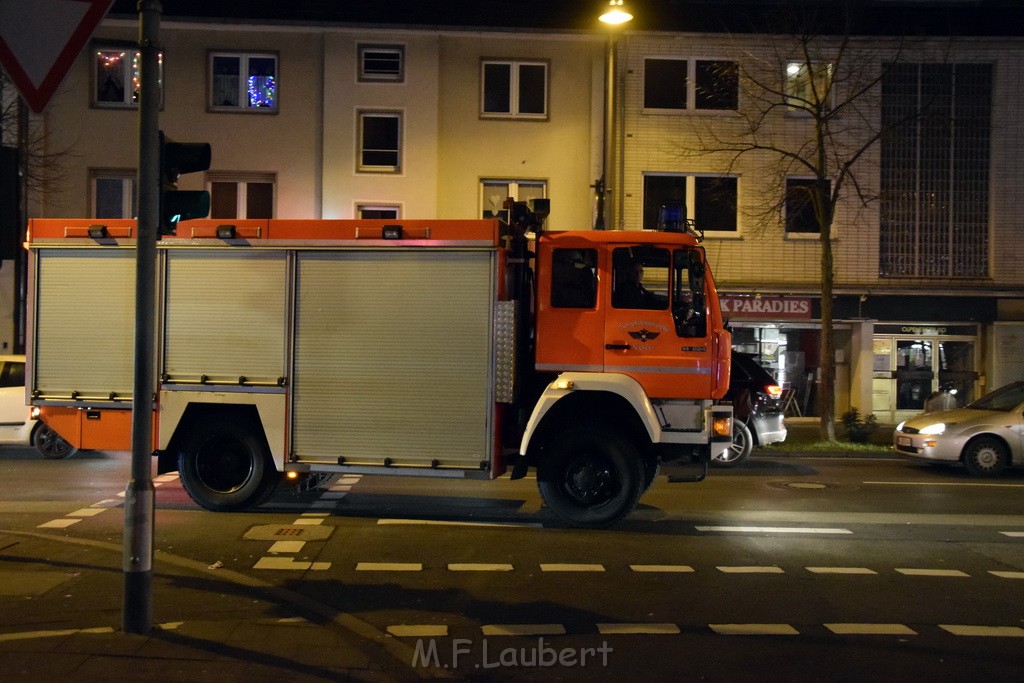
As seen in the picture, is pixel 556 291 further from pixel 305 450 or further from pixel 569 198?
pixel 569 198

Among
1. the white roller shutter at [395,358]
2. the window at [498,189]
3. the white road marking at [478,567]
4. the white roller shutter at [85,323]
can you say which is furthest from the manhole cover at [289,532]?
the window at [498,189]

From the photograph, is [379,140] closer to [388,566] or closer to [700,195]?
[700,195]

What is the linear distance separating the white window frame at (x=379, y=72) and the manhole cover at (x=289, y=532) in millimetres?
16365

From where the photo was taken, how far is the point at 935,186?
2395 cm

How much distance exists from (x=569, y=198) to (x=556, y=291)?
566 inches

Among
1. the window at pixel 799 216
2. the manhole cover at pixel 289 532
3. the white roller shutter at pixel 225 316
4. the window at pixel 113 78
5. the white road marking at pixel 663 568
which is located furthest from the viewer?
the window at pixel 113 78

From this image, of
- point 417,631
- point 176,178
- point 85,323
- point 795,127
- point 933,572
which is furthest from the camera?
point 795,127

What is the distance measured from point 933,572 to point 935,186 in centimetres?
1783

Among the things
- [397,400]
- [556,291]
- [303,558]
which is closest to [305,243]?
[397,400]

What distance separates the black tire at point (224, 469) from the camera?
413 inches

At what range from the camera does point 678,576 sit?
322 inches

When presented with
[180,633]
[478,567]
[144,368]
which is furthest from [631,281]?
[180,633]

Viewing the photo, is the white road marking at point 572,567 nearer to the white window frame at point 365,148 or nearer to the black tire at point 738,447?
the black tire at point 738,447

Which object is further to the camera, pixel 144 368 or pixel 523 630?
pixel 523 630
